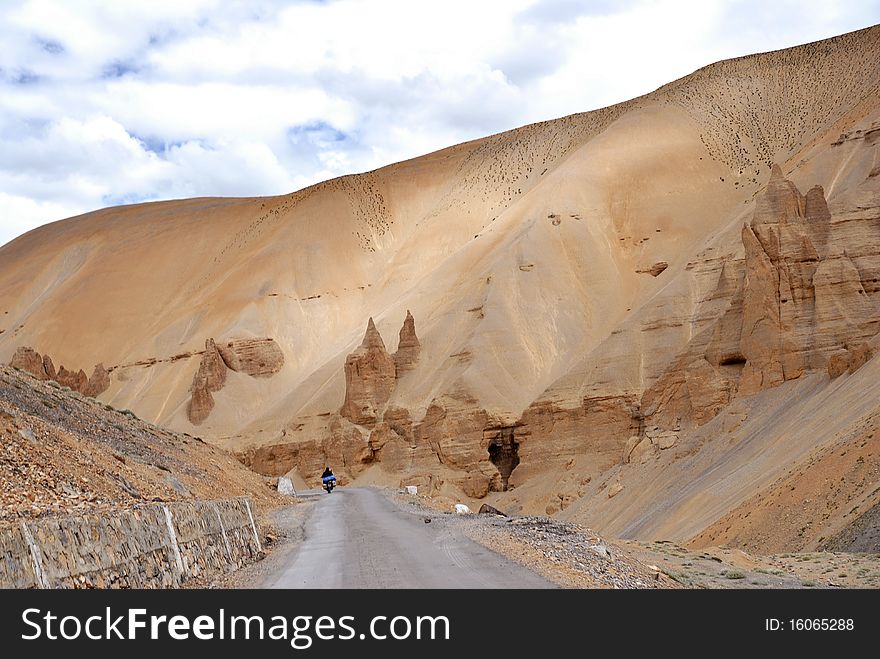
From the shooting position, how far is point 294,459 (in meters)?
78.2

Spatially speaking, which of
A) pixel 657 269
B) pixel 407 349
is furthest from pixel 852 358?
pixel 407 349

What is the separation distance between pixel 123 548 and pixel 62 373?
313 ft

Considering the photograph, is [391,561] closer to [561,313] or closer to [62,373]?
[561,313]

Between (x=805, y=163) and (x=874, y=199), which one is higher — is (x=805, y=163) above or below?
above

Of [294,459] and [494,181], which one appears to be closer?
[294,459]

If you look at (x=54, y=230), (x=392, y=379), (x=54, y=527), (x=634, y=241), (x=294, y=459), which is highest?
(x=54, y=230)

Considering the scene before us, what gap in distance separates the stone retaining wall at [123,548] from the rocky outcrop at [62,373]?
71209 millimetres

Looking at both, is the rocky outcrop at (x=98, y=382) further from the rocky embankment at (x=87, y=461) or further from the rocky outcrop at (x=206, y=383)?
the rocky embankment at (x=87, y=461)

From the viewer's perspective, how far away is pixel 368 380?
76.9 m

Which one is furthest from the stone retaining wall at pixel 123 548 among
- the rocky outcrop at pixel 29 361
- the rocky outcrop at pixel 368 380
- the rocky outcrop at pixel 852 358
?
the rocky outcrop at pixel 29 361

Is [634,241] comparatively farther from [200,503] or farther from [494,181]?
[200,503]
